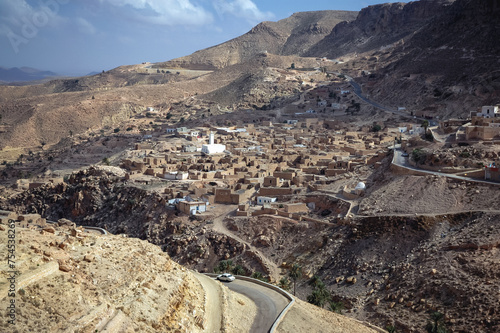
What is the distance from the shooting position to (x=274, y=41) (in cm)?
15538

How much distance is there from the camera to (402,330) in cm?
2152

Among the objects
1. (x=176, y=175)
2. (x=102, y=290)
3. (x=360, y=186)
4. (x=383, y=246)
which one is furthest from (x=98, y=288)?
(x=176, y=175)

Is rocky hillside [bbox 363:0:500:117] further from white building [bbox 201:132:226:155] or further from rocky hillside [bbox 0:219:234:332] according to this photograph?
rocky hillside [bbox 0:219:234:332]

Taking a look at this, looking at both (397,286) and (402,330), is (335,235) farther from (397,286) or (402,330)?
(402,330)

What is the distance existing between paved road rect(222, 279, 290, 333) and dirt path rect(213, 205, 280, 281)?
6.52 metres

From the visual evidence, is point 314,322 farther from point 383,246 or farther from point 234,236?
point 234,236

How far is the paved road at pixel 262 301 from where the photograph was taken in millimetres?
17172

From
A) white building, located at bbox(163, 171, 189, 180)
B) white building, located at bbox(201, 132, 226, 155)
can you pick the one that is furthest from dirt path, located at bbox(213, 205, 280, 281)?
white building, located at bbox(201, 132, 226, 155)

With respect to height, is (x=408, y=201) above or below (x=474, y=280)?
above

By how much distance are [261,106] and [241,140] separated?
959 inches

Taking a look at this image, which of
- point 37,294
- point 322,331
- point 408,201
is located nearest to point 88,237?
point 37,294

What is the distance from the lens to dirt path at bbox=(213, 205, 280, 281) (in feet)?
92.5

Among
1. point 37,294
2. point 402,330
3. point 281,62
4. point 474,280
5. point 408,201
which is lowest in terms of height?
point 402,330

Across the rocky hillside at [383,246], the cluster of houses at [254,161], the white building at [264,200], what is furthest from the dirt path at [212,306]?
the white building at [264,200]
